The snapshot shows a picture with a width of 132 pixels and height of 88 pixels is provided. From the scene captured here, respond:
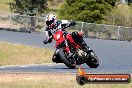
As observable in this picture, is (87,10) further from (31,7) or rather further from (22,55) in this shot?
(22,55)

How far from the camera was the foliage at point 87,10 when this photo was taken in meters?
53.0

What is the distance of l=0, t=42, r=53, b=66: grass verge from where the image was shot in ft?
101

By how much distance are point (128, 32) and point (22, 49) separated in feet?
48.7

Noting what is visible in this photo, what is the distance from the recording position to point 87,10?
175ft

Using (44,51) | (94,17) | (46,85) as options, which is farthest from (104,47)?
(46,85)

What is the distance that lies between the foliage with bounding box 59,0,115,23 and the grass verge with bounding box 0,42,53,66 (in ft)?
55.9

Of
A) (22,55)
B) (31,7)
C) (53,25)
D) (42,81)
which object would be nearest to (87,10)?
(31,7)

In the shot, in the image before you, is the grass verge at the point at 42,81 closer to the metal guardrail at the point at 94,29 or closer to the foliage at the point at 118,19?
the metal guardrail at the point at 94,29

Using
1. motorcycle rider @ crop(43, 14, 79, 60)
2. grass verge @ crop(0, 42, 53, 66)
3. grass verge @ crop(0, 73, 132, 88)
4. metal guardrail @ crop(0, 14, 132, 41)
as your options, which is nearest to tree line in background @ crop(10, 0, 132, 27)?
metal guardrail @ crop(0, 14, 132, 41)

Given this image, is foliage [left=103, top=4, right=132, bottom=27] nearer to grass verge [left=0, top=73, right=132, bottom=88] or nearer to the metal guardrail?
the metal guardrail

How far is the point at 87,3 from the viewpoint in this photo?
53.8 meters

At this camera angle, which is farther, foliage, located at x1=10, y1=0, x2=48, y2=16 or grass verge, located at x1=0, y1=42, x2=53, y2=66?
foliage, located at x1=10, y1=0, x2=48, y2=16

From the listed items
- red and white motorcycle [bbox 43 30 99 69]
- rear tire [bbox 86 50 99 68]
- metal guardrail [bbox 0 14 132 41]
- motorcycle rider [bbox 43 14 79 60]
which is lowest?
metal guardrail [bbox 0 14 132 41]

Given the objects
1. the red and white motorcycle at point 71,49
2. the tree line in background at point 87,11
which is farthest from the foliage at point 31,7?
the red and white motorcycle at point 71,49
